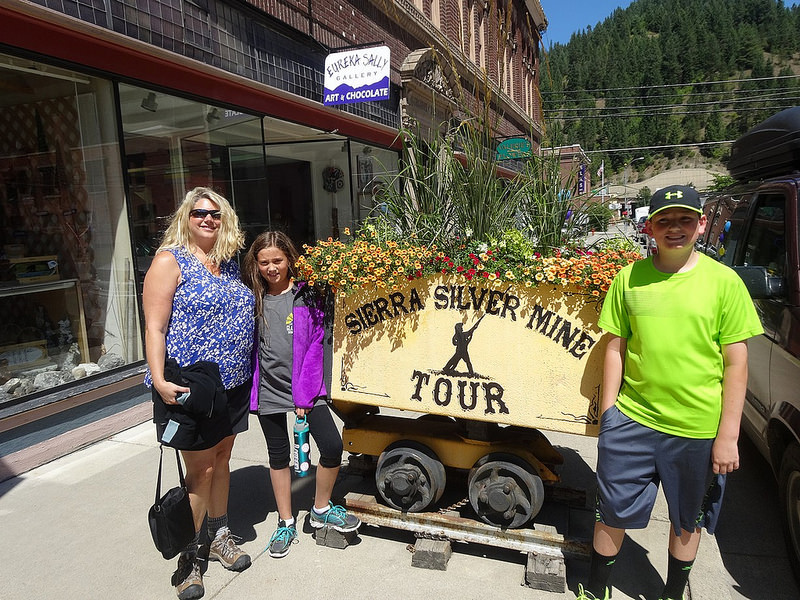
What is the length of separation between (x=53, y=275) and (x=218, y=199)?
3353mm

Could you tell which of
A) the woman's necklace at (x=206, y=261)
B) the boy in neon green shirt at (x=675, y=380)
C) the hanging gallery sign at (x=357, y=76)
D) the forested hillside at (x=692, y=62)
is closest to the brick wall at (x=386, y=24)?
the hanging gallery sign at (x=357, y=76)

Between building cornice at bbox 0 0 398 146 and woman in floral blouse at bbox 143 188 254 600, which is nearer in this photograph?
woman in floral blouse at bbox 143 188 254 600

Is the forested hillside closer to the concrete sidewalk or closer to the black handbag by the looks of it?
the concrete sidewalk

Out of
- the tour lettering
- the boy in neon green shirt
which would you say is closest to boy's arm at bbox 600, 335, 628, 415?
the boy in neon green shirt

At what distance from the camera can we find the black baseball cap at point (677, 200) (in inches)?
85.1

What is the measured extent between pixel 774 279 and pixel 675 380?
1.28 metres

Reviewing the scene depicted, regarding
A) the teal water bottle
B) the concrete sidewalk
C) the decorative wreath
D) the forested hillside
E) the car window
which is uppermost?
the forested hillside

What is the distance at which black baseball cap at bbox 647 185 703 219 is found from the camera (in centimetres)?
A: 216

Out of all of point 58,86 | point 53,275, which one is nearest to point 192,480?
point 53,275

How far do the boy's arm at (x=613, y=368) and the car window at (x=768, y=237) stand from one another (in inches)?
57.4

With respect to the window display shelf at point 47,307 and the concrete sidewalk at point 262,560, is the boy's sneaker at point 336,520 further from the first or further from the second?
the window display shelf at point 47,307

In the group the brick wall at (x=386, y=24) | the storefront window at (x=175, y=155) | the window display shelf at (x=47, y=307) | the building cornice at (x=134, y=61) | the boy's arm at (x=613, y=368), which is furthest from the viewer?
the storefront window at (x=175, y=155)

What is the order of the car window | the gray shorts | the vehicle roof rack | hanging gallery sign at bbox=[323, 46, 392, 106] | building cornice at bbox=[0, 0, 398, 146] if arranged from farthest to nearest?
hanging gallery sign at bbox=[323, 46, 392, 106]
building cornice at bbox=[0, 0, 398, 146]
the vehicle roof rack
the car window
the gray shorts

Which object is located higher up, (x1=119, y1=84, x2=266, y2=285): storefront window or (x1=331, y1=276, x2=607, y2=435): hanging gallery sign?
(x1=119, y1=84, x2=266, y2=285): storefront window
